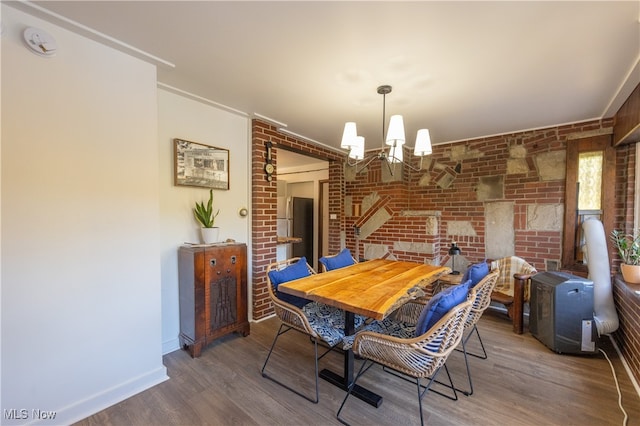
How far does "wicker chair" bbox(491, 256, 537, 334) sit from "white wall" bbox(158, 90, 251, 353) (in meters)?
→ 3.09

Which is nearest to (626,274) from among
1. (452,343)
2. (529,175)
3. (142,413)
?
(529,175)

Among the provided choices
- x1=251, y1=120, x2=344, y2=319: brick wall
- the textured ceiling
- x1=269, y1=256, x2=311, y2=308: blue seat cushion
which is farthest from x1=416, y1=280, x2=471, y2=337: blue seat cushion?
x1=251, y1=120, x2=344, y2=319: brick wall

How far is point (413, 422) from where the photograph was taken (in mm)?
1626

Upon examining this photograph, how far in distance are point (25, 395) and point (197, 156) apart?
195 cm

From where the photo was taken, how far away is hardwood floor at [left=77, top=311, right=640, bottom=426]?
165cm

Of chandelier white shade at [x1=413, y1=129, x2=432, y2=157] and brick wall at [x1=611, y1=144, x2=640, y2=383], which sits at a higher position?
chandelier white shade at [x1=413, y1=129, x2=432, y2=157]

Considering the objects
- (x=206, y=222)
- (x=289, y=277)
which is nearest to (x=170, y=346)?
(x=206, y=222)

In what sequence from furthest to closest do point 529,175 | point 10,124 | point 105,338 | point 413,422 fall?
point 529,175 < point 105,338 < point 413,422 < point 10,124

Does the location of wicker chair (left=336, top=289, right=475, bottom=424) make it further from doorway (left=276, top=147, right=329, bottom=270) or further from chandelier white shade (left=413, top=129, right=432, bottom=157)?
doorway (left=276, top=147, right=329, bottom=270)

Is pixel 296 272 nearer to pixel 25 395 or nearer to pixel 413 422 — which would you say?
pixel 413 422

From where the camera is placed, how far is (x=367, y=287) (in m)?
1.90

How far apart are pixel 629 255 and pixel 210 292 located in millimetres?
3902

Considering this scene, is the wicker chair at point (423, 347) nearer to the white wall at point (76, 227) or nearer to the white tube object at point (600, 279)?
the white wall at point (76, 227)

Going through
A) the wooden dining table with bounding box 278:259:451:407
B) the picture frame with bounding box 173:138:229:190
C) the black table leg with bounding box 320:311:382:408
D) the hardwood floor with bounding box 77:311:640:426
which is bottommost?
the hardwood floor with bounding box 77:311:640:426
